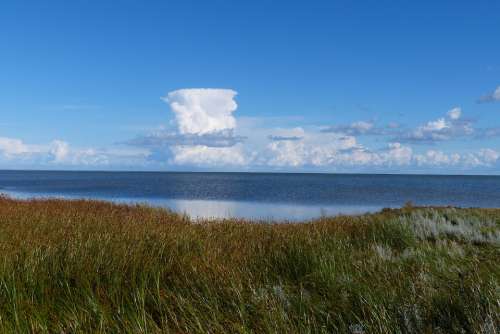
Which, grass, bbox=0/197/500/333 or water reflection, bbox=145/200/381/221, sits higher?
grass, bbox=0/197/500/333

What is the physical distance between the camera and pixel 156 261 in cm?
560

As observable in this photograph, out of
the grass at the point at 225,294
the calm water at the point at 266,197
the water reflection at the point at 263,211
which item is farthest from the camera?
the calm water at the point at 266,197

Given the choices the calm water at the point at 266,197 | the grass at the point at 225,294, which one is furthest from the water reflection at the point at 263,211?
the grass at the point at 225,294

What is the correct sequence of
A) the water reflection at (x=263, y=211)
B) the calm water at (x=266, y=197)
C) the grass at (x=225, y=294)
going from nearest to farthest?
the grass at (x=225, y=294)
the water reflection at (x=263, y=211)
the calm water at (x=266, y=197)

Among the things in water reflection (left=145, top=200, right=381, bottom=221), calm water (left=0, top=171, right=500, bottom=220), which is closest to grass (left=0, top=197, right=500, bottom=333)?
calm water (left=0, top=171, right=500, bottom=220)

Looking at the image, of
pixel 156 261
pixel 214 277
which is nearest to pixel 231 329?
pixel 214 277

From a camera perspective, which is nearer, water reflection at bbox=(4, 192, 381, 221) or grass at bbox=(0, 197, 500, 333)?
grass at bbox=(0, 197, 500, 333)

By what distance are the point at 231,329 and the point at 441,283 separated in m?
2.58

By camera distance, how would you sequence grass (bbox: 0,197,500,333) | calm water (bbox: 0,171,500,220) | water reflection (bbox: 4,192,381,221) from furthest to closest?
calm water (bbox: 0,171,500,220) → water reflection (bbox: 4,192,381,221) → grass (bbox: 0,197,500,333)

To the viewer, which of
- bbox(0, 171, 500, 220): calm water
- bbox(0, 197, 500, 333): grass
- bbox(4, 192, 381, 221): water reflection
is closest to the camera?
bbox(0, 197, 500, 333): grass

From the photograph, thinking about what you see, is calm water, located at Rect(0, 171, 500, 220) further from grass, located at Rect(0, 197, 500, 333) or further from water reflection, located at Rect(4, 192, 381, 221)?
grass, located at Rect(0, 197, 500, 333)

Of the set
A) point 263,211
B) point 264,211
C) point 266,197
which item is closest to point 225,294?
point 263,211

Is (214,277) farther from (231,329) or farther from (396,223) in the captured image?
(396,223)

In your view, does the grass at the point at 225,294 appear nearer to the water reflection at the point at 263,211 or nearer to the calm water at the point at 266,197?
the calm water at the point at 266,197
